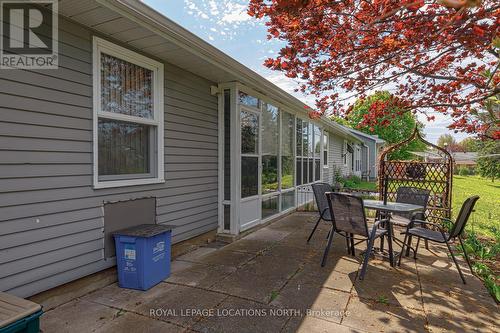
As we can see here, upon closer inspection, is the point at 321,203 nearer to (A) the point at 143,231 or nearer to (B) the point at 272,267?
(B) the point at 272,267

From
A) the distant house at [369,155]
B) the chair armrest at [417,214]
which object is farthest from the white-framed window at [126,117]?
the distant house at [369,155]

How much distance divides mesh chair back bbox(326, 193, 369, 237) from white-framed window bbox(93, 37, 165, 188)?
90.4 inches

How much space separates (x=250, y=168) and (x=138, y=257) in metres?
2.83

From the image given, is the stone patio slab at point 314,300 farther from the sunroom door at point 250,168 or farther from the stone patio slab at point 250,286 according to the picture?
the sunroom door at point 250,168

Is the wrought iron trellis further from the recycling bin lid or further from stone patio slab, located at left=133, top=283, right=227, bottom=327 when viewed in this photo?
the recycling bin lid

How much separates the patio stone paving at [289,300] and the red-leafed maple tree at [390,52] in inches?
102

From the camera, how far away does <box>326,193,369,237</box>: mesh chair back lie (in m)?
3.56

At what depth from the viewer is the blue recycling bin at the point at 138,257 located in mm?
3027

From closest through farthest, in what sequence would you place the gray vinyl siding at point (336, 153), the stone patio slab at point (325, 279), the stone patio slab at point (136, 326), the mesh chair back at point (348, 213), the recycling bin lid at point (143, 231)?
the stone patio slab at point (136, 326)
the recycling bin lid at point (143, 231)
the stone patio slab at point (325, 279)
the mesh chair back at point (348, 213)
the gray vinyl siding at point (336, 153)

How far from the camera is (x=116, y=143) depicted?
10.9ft

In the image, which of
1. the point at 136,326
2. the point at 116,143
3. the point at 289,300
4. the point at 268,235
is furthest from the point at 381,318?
the point at 116,143

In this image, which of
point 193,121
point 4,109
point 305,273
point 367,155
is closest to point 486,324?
point 305,273

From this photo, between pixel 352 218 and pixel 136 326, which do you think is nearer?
pixel 136 326

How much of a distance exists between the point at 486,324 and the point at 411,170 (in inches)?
204
